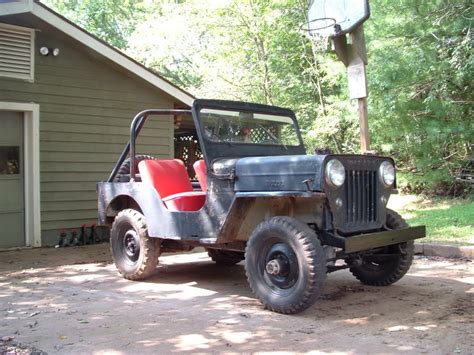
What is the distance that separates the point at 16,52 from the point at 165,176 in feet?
12.7

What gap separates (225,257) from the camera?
702cm

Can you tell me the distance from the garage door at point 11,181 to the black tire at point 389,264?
544 cm

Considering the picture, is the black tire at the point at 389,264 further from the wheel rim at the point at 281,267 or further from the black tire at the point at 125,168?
the black tire at the point at 125,168

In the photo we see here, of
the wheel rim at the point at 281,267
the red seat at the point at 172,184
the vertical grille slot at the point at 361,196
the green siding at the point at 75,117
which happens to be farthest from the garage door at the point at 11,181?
the vertical grille slot at the point at 361,196

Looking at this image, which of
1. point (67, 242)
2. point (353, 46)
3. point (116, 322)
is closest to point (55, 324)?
point (116, 322)

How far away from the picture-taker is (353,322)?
429cm

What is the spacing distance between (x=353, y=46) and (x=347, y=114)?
4818 millimetres

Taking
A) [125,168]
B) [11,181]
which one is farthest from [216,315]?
[11,181]

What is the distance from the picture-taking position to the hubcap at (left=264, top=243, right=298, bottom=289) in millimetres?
4532

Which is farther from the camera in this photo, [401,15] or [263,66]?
[263,66]

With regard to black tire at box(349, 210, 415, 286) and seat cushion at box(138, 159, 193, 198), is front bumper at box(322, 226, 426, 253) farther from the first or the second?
seat cushion at box(138, 159, 193, 198)

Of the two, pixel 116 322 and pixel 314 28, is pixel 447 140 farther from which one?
pixel 116 322

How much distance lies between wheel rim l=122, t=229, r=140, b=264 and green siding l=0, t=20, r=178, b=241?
113 inches

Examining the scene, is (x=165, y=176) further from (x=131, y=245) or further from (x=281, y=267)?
(x=281, y=267)
